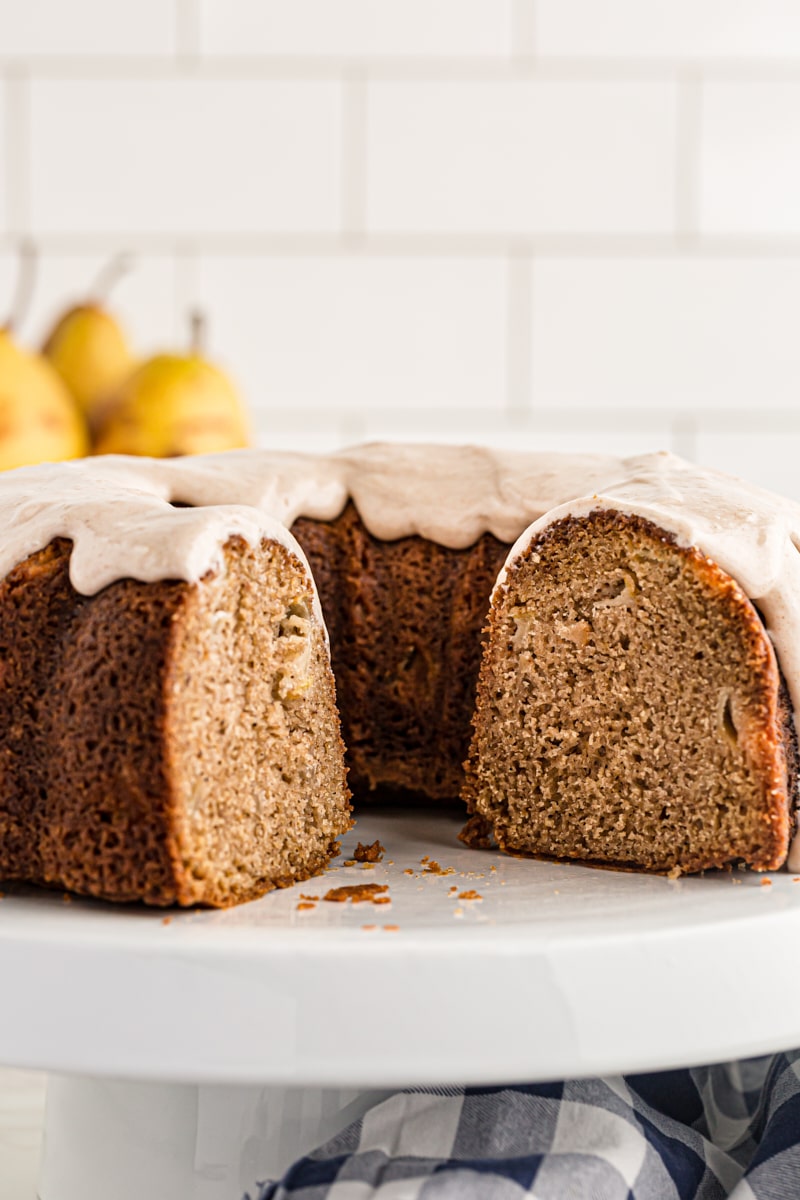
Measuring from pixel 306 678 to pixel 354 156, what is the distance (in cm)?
225

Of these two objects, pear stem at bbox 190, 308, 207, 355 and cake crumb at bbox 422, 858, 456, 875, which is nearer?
cake crumb at bbox 422, 858, 456, 875

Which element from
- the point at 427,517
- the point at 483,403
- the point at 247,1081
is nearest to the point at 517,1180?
the point at 247,1081

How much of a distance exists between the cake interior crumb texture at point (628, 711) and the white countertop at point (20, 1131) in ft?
2.21

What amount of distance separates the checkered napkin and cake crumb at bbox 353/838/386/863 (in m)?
0.27

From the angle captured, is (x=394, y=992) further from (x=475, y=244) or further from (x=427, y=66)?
(x=427, y=66)

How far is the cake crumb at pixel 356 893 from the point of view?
1.26 m

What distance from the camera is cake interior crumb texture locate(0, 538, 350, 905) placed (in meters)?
1.24

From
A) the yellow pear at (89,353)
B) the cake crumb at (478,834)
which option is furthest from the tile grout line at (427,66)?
the cake crumb at (478,834)

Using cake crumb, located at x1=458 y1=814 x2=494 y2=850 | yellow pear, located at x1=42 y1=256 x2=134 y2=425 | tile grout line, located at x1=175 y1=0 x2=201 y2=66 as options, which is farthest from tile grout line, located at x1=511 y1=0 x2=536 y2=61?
cake crumb, located at x1=458 y1=814 x2=494 y2=850

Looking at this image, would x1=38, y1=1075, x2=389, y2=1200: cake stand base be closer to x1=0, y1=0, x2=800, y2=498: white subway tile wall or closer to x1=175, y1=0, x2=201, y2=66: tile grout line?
x1=0, y1=0, x2=800, y2=498: white subway tile wall

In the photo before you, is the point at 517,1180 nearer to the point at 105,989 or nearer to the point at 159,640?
the point at 105,989

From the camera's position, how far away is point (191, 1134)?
4.28 ft

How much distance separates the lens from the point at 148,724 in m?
1.24

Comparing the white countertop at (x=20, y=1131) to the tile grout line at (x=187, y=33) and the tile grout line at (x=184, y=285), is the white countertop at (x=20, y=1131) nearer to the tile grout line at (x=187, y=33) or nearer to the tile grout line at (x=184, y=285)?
the tile grout line at (x=184, y=285)
